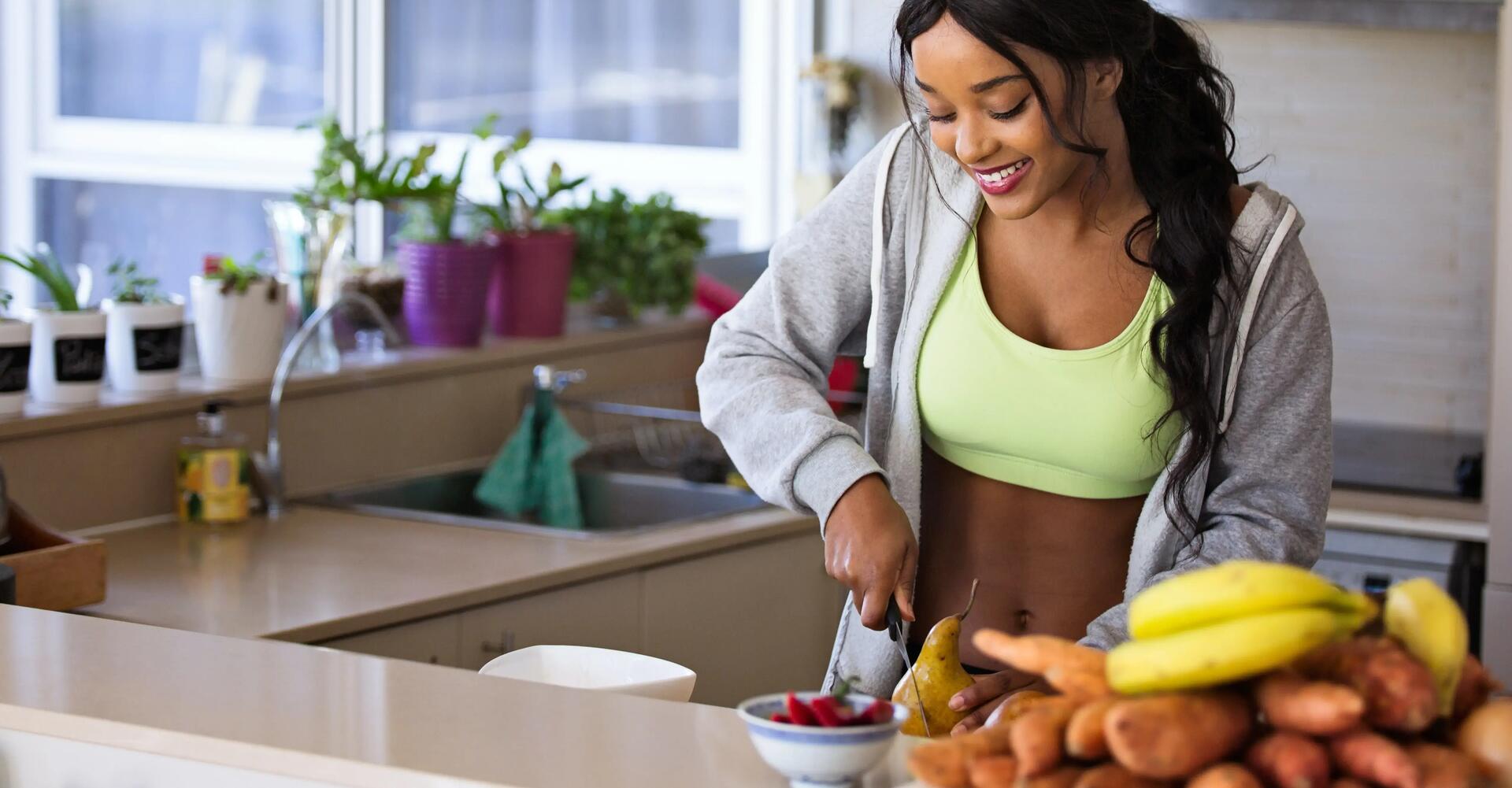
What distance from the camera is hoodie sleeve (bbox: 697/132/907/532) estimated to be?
5.55 feet

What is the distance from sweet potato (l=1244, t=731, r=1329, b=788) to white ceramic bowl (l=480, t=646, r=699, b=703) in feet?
1.86

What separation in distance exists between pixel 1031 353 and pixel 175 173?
3.29m

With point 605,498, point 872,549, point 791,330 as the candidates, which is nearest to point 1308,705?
point 872,549

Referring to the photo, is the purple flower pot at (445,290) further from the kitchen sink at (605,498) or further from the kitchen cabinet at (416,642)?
the kitchen cabinet at (416,642)

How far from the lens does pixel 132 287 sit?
2719 mm

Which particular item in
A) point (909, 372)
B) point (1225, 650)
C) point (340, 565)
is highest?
point (909, 372)

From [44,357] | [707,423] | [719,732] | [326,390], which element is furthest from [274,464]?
[719,732]

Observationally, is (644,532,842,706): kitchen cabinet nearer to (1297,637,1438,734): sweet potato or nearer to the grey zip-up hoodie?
the grey zip-up hoodie

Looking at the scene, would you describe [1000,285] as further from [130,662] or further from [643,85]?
[643,85]

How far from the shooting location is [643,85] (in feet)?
15.0

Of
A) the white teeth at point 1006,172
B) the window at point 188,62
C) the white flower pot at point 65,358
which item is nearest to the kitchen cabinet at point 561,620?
the white flower pot at point 65,358

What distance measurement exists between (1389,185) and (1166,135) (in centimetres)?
233

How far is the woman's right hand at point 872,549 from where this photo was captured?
1463 mm

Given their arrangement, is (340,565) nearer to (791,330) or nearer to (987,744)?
(791,330)
